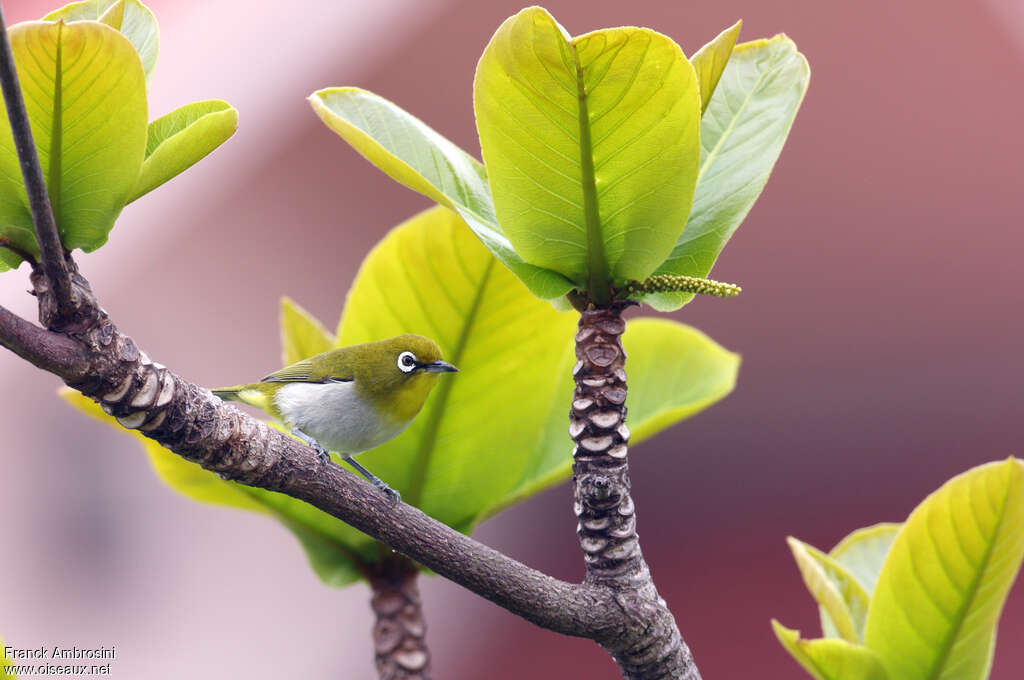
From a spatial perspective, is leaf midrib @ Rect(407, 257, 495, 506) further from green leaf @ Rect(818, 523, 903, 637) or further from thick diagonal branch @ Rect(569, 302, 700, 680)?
green leaf @ Rect(818, 523, 903, 637)

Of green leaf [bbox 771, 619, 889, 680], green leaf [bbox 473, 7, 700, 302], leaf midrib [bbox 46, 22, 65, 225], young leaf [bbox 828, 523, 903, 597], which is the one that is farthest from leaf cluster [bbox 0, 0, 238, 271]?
young leaf [bbox 828, 523, 903, 597]

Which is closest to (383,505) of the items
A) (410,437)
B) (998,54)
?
(410,437)

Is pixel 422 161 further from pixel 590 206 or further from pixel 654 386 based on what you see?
pixel 654 386

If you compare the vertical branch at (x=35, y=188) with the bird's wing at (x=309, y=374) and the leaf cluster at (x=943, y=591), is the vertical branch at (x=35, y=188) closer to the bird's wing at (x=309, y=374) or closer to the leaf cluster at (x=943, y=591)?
the bird's wing at (x=309, y=374)

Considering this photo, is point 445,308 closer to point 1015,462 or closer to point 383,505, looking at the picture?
point 383,505

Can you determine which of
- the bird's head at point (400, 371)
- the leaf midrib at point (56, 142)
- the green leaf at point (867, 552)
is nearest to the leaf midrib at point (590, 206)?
the bird's head at point (400, 371)

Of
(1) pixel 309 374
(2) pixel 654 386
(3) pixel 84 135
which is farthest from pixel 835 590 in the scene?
(3) pixel 84 135
